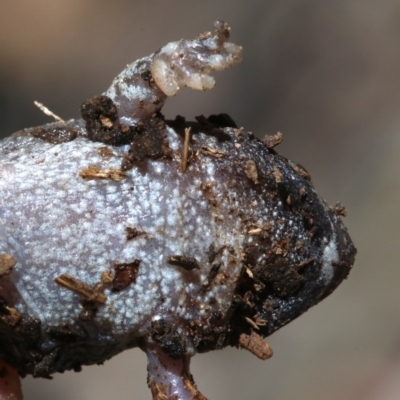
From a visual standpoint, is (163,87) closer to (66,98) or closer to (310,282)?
(310,282)

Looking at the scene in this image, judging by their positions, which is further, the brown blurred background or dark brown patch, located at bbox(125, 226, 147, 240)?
the brown blurred background

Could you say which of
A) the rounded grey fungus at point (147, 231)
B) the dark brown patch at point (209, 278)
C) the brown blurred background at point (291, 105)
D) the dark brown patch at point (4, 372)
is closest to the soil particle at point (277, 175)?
the rounded grey fungus at point (147, 231)

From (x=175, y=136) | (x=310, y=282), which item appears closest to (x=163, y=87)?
(x=175, y=136)

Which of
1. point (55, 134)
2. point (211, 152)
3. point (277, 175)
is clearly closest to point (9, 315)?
point (55, 134)

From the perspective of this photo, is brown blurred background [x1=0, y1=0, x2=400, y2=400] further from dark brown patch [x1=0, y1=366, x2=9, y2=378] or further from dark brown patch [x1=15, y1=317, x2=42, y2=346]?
dark brown patch [x1=15, y1=317, x2=42, y2=346]

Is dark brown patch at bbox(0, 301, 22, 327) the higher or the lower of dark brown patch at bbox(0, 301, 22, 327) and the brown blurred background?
the lower

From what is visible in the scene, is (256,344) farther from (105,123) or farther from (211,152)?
(105,123)

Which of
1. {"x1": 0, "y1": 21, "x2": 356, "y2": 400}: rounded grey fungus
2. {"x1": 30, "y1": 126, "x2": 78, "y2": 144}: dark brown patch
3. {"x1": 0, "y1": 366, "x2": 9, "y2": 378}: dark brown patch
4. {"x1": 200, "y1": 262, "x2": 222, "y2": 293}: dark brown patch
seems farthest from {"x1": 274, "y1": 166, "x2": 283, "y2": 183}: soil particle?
{"x1": 0, "y1": 366, "x2": 9, "y2": 378}: dark brown patch
